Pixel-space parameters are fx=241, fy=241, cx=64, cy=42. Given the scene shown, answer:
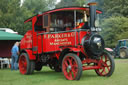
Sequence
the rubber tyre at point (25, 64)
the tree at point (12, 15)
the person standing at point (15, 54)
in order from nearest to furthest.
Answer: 1. the rubber tyre at point (25, 64)
2. the person standing at point (15, 54)
3. the tree at point (12, 15)

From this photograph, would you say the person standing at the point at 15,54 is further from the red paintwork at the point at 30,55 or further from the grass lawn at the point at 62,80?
the grass lawn at the point at 62,80

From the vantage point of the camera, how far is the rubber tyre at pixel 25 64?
9.84 meters

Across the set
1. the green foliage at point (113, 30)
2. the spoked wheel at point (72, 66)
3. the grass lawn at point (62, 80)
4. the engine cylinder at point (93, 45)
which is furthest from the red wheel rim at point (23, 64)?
the green foliage at point (113, 30)

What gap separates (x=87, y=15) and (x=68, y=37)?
133cm

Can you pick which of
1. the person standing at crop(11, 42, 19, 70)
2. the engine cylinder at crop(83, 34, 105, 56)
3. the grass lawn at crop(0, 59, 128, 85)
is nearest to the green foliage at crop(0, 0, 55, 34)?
the person standing at crop(11, 42, 19, 70)

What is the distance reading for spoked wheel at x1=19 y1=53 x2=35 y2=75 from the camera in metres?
9.85

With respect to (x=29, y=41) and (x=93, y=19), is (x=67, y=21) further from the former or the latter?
(x=29, y=41)

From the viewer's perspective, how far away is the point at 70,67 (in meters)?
7.87

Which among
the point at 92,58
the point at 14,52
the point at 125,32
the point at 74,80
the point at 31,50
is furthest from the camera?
the point at 125,32

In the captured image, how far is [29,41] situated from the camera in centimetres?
1016

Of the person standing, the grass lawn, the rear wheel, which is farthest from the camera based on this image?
the rear wheel

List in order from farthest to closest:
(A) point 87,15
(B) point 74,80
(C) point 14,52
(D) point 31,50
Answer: (C) point 14,52 → (D) point 31,50 → (A) point 87,15 → (B) point 74,80

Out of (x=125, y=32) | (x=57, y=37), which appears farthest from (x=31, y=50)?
(x=125, y=32)

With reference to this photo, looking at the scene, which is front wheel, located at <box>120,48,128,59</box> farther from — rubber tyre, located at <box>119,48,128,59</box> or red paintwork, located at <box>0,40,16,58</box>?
red paintwork, located at <box>0,40,16,58</box>
